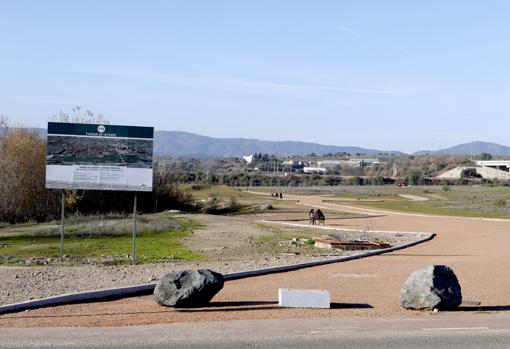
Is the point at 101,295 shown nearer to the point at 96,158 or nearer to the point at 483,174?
the point at 96,158

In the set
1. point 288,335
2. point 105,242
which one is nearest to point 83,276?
point 288,335

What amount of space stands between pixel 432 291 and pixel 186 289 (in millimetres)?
4285

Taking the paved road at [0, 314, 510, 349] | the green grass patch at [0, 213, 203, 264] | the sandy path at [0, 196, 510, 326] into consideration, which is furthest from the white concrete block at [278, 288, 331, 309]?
the green grass patch at [0, 213, 203, 264]

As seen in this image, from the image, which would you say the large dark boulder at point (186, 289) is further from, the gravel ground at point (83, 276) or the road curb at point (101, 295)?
the gravel ground at point (83, 276)

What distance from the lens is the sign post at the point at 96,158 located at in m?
20.3

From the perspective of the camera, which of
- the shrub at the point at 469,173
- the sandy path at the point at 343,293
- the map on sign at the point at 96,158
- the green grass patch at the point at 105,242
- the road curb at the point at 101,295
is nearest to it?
the sandy path at the point at 343,293

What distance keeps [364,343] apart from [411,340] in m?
0.74

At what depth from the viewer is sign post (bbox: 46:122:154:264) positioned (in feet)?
66.5

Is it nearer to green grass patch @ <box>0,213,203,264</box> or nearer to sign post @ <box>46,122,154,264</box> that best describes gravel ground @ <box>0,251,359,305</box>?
sign post @ <box>46,122,154,264</box>

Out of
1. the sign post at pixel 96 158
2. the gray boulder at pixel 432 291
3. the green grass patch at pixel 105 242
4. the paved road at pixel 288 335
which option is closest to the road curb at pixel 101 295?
the paved road at pixel 288 335

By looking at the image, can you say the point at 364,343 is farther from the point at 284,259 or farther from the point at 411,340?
the point at 284,259

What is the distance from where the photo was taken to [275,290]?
1602cm

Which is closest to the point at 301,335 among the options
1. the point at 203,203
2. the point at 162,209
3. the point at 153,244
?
the point at 153,244

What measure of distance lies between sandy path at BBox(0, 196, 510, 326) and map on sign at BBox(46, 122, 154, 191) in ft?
15.8
